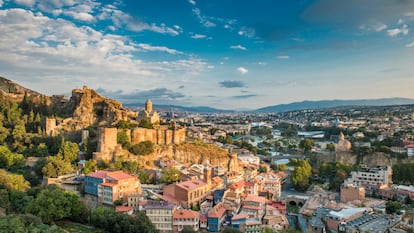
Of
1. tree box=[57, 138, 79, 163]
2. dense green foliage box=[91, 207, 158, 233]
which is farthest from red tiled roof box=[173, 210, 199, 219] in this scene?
tree box=[57, 138, 79, 163]

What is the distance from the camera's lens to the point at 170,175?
925 inches

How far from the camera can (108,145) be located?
24.4 m

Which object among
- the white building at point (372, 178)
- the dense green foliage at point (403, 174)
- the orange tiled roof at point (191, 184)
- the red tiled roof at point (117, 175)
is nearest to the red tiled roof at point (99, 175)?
the red tiled roof at point (117, 175)

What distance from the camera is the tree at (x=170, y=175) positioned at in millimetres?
23234

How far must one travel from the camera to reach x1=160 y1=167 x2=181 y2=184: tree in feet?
76.2

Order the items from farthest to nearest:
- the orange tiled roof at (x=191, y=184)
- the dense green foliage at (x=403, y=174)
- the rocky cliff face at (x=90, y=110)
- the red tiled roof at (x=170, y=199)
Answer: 1. the dense green foliage at (x=403, y=174)
2. the rocky cliff face at (x=90, y=110)
3. the orange tiled roof at (x=191, y=184)
4. the red tiled roof at (x=170, y=199)

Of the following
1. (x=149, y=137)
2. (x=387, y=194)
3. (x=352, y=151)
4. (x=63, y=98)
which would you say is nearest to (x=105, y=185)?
(x=149, y=137)

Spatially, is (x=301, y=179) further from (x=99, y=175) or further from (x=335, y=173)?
(x=99, y=175)

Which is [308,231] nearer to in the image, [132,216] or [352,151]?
[132,216]

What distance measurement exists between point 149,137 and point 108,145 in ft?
15.1

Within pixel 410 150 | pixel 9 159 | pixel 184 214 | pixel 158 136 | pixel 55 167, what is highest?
pixel 158 136

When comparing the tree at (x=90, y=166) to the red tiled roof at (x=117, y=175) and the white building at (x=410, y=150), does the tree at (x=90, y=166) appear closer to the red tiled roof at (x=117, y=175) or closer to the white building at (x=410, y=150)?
the red tiled roof at (x=117, y=175)

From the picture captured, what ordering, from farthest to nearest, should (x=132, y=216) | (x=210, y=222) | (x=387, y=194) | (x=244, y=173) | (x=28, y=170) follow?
(x=244, y=173) < (x=387, y=194) < (x=28, y=170) < (x=210, y=222) < (x=132, y=216)

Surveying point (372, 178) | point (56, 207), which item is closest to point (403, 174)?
point (372, 178)
